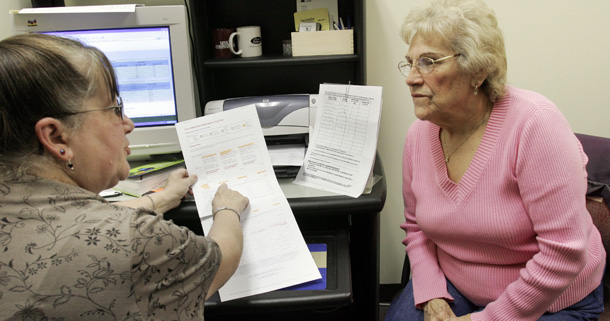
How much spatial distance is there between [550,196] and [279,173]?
2.31 ft

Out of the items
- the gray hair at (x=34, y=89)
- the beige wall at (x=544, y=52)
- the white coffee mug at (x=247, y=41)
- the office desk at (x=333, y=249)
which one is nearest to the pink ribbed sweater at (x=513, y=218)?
the office desk at (x=333, y=249)

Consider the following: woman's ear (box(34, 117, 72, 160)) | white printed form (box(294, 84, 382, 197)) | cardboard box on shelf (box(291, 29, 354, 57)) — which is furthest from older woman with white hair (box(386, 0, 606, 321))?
woman's ear (box(34, 117, 72, 160))

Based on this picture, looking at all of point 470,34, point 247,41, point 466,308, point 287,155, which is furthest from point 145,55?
point 466,308

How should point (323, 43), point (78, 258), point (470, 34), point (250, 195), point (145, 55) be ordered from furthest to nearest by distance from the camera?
point (323, 43), point (145, 55), point (250, 195), point (470, 34), point (78, 258)

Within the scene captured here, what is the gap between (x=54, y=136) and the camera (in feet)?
2.38

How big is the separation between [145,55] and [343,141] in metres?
0.64

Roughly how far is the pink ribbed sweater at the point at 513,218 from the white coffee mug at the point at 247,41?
0.69 m

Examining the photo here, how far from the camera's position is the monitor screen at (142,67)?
1.33 m

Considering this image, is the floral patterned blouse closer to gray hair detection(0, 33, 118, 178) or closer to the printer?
gray hair detection(0, 33, 118, 178)

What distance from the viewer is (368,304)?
149cm

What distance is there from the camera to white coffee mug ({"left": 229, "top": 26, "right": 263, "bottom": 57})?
5.16 feet

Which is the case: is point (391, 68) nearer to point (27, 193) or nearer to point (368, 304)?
point (368, 304)

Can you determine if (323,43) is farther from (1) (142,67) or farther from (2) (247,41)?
(1) (142,67)

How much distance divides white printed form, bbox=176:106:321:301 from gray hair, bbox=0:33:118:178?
475mm
